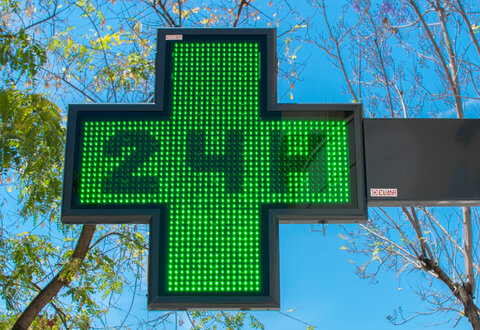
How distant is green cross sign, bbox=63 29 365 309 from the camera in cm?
329

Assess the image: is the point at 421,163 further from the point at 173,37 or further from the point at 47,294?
the point at 47,294

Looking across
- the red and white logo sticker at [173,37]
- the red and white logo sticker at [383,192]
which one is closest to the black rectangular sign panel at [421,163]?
the red and white logo sticker at [383,192]

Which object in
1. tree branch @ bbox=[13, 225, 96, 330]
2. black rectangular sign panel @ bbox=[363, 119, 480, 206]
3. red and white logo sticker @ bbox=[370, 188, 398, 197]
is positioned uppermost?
black rectangular sign panel @ bbox=[363, 119, 480, 206]

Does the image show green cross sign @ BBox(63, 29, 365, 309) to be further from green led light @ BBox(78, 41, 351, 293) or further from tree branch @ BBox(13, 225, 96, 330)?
tree branch @ BBox(13, 225, 96, 330)

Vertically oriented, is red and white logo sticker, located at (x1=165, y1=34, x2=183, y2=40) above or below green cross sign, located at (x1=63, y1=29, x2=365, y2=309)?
above

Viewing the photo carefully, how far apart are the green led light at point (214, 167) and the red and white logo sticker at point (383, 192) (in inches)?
6.9

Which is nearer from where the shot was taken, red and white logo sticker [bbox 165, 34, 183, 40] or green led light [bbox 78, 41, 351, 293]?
green led light [bbox 78, 41, 351, 293]

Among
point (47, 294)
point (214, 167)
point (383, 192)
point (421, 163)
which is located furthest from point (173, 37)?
point (47, 294)

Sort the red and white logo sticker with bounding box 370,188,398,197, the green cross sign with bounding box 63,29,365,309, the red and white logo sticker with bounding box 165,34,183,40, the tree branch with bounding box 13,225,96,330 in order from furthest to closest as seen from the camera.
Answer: the tree branch with bounding box 13,225,96,330 < the red and white logo sticker with bounding box 165,34,183,40 < the red and white logo sticker with bounding box 370,188,398,197 < the green cross sign with bounding box 63,29,365,309

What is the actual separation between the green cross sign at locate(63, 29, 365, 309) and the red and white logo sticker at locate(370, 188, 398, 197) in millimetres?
104

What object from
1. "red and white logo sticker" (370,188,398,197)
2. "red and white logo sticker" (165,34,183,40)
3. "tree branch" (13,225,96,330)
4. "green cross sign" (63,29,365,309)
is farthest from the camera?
"tree branch" (13,225,96,330)

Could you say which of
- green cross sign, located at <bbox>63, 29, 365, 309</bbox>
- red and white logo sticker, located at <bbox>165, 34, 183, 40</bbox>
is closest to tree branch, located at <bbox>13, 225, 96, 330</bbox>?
green cross sign, located at <bbox>63, 29, 365, 309</bbox>

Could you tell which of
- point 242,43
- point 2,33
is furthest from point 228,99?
point 2,33

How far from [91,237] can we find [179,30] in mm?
4791
